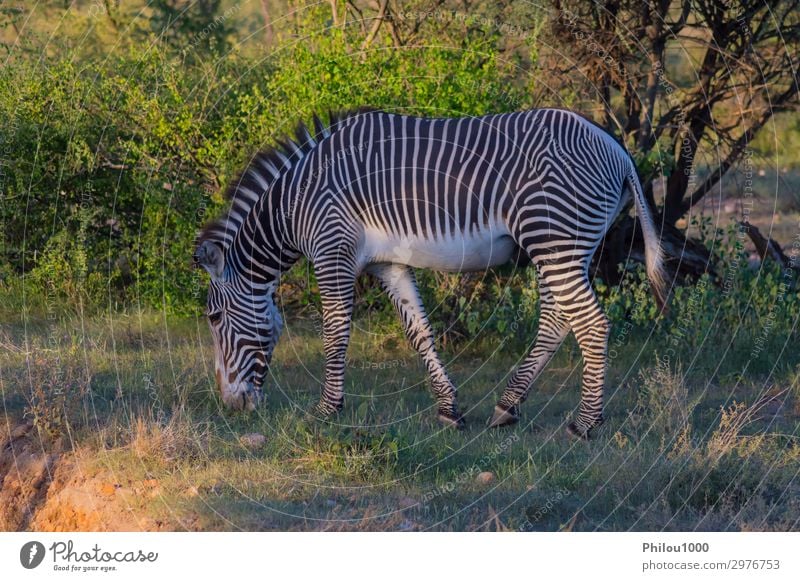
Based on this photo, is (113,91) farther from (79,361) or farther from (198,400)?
(198,400)

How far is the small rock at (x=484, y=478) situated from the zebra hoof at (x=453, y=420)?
52.8 inches

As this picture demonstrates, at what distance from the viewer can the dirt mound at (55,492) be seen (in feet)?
22.1

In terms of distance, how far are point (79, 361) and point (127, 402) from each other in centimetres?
97

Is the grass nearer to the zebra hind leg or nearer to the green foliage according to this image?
the zebra hind leg

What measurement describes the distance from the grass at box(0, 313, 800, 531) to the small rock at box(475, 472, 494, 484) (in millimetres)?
21

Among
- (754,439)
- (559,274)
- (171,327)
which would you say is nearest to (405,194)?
(559,274)

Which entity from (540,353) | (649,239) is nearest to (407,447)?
(540,353)

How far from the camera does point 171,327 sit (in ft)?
36.7

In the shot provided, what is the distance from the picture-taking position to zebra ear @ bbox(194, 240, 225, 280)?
327 inches

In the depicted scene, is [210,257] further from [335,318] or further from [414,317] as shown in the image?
[414,317]

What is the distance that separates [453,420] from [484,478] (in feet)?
4.82

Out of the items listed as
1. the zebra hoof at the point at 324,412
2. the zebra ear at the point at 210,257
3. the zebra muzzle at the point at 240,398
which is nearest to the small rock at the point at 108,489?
the zebra muzzle at the point at 240,398

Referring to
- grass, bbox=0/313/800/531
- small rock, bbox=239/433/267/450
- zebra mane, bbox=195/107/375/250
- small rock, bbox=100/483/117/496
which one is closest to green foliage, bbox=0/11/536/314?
zebra mane, bbox=195/107/375/250

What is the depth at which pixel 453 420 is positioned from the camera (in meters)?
8.39
